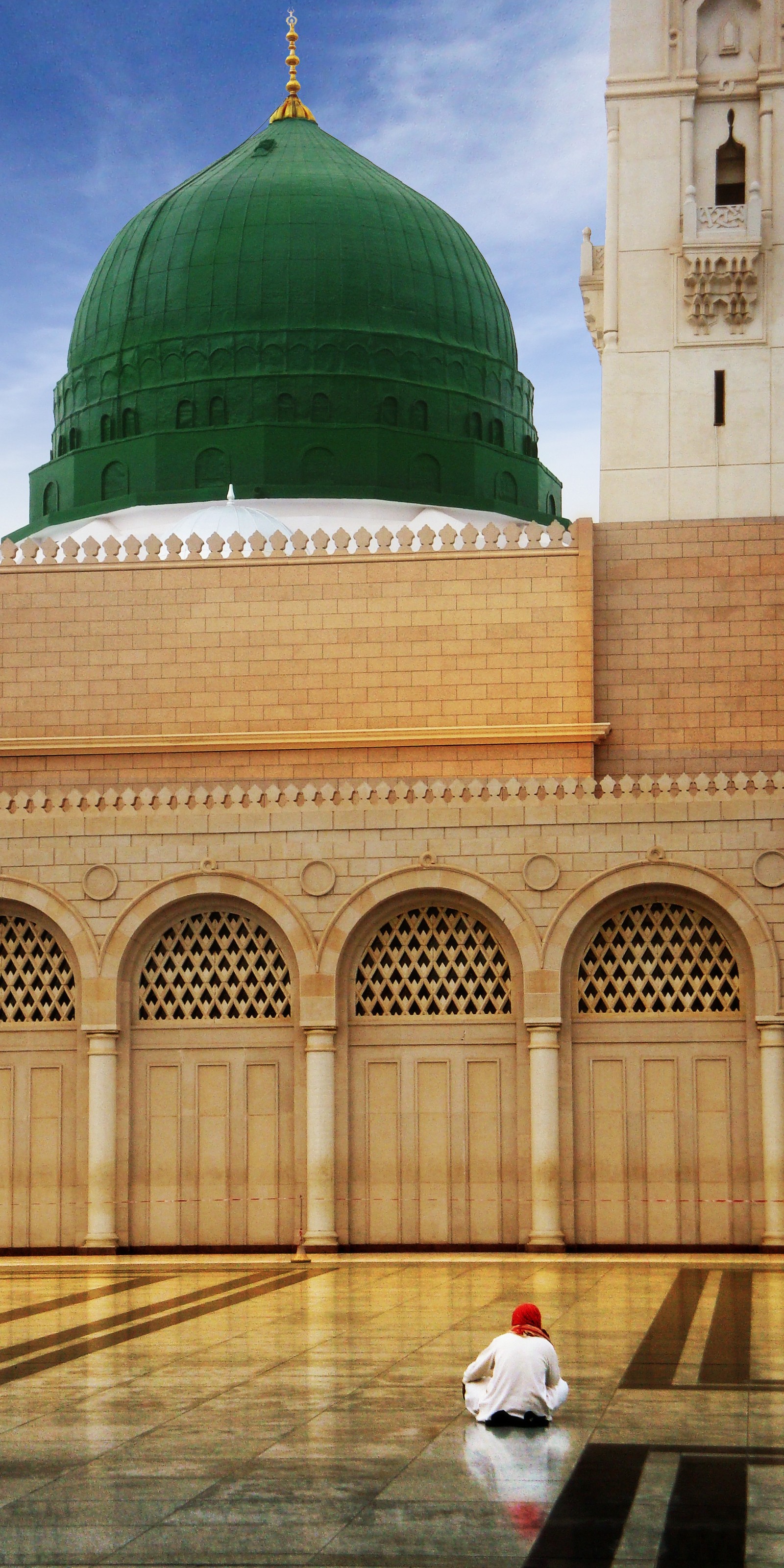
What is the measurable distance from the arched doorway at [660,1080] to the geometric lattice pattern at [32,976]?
5418 millimetres

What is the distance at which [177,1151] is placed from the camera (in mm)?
21734

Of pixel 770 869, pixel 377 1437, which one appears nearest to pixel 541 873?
pixel 770 869

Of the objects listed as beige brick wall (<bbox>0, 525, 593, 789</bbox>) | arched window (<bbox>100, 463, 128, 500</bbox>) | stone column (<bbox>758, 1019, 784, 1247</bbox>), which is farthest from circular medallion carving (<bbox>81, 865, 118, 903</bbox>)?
arched window (<bbox>100, 463, 128, 500</bbox>)

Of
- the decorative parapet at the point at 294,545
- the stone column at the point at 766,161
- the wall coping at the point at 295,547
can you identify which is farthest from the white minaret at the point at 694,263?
the decorative parapet at the point at 294,545

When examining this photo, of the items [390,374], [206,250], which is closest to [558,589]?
[390,374]

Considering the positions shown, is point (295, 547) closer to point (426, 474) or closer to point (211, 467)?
point (211, 467)

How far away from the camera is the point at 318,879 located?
21.6 meters

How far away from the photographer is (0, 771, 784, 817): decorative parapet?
70.3ft

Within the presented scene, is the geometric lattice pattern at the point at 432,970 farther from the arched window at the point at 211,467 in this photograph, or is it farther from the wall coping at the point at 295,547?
the arched window at the point at 211,467

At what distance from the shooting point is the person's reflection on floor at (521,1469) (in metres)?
7.75

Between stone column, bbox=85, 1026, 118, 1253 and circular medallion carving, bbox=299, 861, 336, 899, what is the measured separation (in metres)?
2.50

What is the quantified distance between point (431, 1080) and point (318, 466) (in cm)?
1535

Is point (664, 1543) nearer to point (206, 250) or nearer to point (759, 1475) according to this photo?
point (759, 1475)

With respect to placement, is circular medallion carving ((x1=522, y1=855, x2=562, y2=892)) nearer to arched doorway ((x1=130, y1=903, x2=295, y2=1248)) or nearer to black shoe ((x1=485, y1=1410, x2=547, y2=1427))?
arched doorway ((x1=130, y1=903, x2=295, y2=1248))
